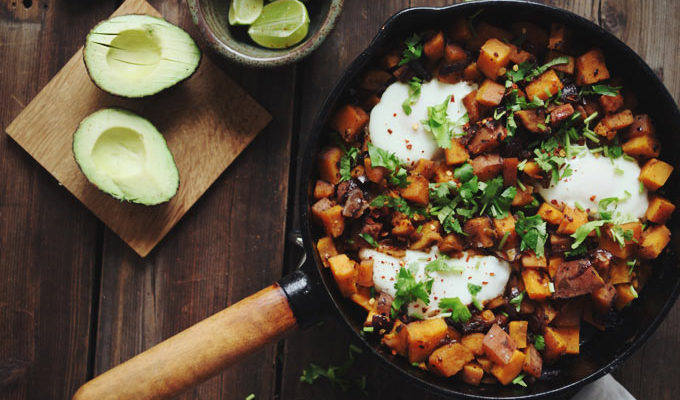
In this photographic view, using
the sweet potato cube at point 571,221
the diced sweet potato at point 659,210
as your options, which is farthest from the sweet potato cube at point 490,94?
the diced sweet potato at point 659,210

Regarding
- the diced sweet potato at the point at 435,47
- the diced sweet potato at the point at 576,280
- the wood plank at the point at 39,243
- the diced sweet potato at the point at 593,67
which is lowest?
the wood plank at the point at 39,243

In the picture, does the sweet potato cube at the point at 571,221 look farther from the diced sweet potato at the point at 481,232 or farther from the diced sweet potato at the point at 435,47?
the diced sweet potato at the point at 435,47

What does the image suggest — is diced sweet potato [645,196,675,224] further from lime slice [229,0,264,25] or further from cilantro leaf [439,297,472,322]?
lime slice [229,0,264,25]

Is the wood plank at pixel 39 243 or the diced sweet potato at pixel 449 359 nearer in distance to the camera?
the diced sweet potato at pixel 449 359

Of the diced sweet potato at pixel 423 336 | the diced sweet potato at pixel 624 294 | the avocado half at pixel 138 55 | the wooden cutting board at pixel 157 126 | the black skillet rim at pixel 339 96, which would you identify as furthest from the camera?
the wooden cutting board at pixel 157 126

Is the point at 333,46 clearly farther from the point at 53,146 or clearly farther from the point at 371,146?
the point at 53,146

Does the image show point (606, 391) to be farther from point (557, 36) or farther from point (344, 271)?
point (557, 36)
